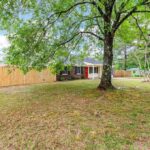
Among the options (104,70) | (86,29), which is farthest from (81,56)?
(104,70)

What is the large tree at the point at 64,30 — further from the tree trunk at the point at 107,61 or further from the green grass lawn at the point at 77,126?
the green grass lawn at the point at 77,126

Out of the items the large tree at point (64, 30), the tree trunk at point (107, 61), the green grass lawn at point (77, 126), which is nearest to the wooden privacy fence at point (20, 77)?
the large tree at point (64, 30)

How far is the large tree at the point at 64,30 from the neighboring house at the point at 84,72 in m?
11.9

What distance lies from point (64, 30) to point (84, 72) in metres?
17.9

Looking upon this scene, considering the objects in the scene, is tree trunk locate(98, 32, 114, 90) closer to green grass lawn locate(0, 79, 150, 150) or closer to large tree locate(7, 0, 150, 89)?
large tree locate(7, 0, 150, 89)

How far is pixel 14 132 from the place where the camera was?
628cm

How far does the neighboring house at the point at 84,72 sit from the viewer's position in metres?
27.2

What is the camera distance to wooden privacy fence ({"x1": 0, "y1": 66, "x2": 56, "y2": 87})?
19.2 meters

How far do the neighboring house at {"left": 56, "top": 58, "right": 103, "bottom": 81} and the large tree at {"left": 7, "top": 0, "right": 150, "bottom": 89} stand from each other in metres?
11.9

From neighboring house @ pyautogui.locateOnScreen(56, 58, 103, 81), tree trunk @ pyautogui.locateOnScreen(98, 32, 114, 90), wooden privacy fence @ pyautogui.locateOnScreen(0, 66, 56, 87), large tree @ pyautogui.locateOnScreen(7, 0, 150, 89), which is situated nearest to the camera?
large tree @ pyautogui.locateOnScreen(7, 0, 150, 89)

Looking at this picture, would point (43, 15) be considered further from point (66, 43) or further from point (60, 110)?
point (60, 110)

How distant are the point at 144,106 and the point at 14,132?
521 cm

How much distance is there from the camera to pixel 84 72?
31.0 metres

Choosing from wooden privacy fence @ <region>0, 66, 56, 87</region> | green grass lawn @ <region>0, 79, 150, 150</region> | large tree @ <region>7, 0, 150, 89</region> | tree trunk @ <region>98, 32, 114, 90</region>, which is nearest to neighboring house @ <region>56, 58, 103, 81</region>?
wooden privacy fence @ <region>0, 66, 56, 87</region>
